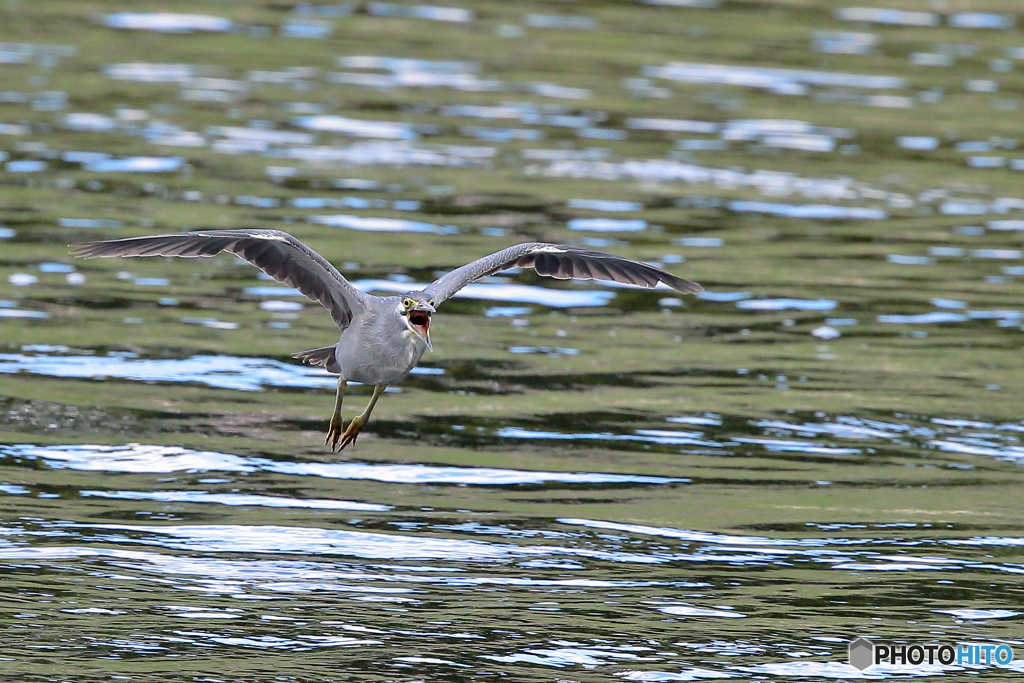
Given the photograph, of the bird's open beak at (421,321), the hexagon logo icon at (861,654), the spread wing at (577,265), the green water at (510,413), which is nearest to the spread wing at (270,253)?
the bird's open beak at (421,321)

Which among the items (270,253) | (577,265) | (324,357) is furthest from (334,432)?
(577,265)

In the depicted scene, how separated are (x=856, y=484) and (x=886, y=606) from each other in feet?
6.96

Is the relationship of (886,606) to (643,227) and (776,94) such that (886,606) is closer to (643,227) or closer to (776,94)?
(643,227)

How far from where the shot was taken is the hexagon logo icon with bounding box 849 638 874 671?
913 centimetres

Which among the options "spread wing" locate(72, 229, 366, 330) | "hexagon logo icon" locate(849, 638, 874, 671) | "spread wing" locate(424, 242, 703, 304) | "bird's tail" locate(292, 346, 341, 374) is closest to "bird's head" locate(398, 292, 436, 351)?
"spread wing" locate(72, 229, 366, 330)

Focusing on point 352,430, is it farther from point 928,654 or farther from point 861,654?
point 928,654

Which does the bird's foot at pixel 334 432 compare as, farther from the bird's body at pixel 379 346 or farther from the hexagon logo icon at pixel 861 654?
the hexagon logo icon at pixel 861 654

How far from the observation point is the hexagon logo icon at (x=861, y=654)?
9133mm

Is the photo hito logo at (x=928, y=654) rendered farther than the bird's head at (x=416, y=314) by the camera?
Yes

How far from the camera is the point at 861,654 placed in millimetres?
9234

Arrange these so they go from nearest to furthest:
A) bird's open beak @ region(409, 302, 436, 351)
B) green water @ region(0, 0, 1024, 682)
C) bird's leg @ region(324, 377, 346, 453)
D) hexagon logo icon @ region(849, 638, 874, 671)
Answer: bird's open beak @ region(409, 302, 436, 351) → hexagon logo icon @ region(849, 638, 874, 671) → green water @ region(0, 0, 1024, 682) → bird's leg @ region(324, 377, 346, 453)

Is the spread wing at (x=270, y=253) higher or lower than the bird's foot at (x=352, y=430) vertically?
higher

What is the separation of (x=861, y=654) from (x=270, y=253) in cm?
403

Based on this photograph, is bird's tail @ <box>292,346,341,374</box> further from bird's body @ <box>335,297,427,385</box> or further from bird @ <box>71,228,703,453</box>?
bird's body @ <box>335,297,427,385</box>
